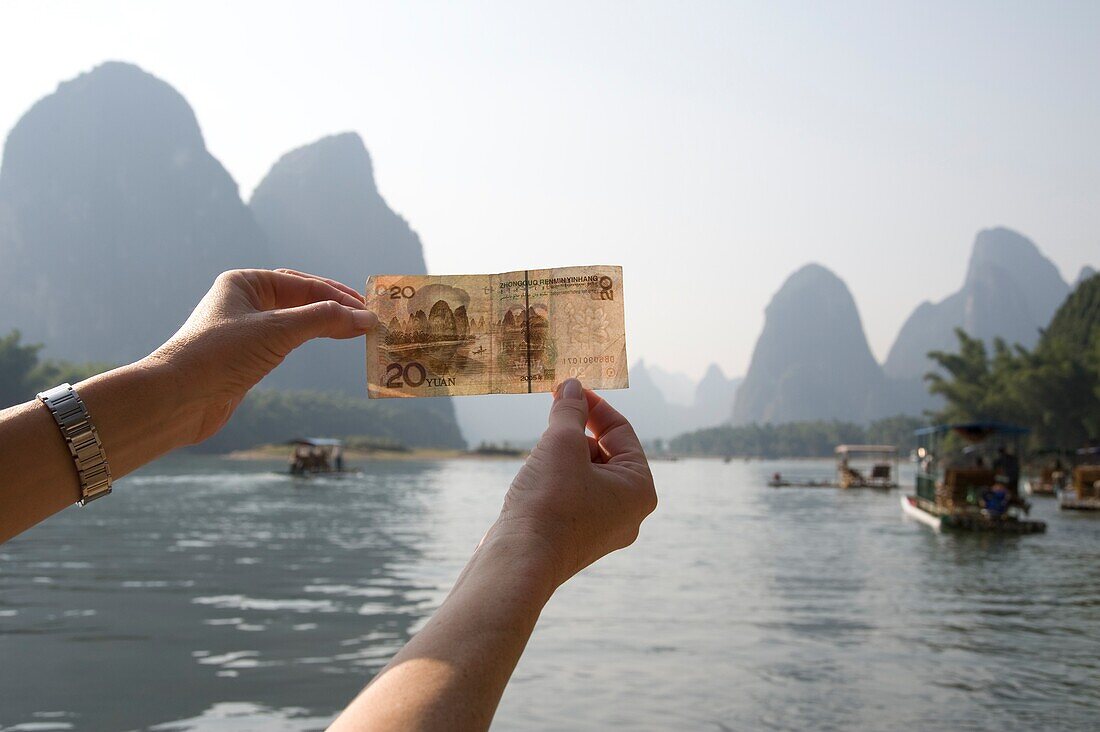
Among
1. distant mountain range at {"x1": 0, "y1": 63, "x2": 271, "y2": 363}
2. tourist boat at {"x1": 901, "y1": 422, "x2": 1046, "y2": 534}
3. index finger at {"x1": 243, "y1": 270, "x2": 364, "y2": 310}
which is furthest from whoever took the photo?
distant mountain range at {"x1": 0, "y1": 63, "x2": 271, "y2": 363}

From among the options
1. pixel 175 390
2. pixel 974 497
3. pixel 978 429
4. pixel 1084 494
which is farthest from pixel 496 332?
pixel 1084 494

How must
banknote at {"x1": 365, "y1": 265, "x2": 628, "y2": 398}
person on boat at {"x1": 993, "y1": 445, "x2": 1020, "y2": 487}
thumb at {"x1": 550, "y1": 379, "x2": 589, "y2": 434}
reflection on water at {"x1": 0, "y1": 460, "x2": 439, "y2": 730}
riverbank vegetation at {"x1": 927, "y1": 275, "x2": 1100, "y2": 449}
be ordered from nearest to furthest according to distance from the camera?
1. thumb at {"x1": 550, "y1": 379, "x2": 589, "y2": 434}
2. banknote at {"x1": 365, "y1": 265, "x2": 628, "y2": 398}
3. reflection on water at {"x1": 0, "y1": 460, "x2": 439, "y2": 730}
4. person on boat at {"x1": 993, "y1": 445, "x2": 1020, "y2": 487}
5. riverbank vegetation at {"x1": 927, "y1": 275, "x2": 1100, "y2": 449}

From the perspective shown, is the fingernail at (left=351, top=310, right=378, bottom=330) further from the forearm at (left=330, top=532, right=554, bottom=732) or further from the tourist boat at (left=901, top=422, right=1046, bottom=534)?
the tourist boat at (left=901, top=422, right=1046, bottom=534)

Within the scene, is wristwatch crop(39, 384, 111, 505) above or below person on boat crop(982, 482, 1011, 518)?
above

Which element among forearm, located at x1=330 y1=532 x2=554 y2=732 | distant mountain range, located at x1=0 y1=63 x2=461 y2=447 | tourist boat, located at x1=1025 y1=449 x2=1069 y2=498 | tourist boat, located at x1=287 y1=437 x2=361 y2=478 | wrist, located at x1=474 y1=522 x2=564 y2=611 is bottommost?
tourist boat, located at x1=1025 y1=449 x2=1069 y2=498

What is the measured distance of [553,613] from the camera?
15047 mm

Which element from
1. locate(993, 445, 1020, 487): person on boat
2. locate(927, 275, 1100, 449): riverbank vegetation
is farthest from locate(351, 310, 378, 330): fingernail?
locate(927, 275, 1100, 449): riverbank vegetation

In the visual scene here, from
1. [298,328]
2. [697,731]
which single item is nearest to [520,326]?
[298,328]

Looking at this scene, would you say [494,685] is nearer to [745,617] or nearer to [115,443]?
[115,443]

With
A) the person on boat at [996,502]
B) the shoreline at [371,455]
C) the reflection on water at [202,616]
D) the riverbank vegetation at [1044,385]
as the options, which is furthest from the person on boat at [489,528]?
the shoreline at [371,455]

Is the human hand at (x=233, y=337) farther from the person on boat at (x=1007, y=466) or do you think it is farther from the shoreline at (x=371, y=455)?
the shoreline at (x=371, y=455)

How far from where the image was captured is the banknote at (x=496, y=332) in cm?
237

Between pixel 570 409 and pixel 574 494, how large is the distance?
0.70 ft

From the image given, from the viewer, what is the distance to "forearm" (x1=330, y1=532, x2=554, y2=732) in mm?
1058
